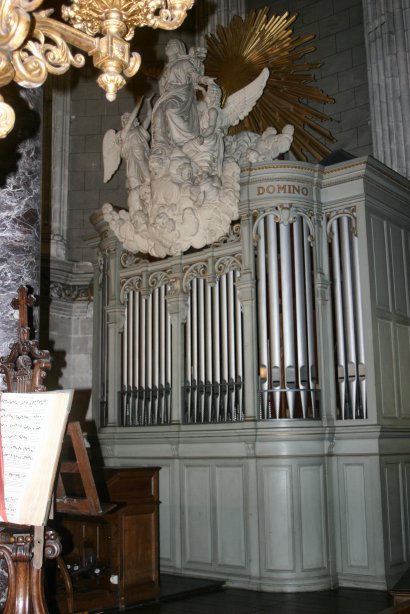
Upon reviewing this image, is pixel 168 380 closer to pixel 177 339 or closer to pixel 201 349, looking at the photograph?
pixel 177 339


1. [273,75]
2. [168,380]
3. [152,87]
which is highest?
[152,87]

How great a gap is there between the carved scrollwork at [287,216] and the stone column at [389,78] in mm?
2159

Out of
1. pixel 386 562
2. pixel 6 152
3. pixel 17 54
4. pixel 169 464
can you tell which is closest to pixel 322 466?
pixel 386 562

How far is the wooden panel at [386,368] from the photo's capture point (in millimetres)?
7328

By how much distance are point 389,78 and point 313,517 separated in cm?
575

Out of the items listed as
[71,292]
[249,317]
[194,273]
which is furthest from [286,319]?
[71,292]

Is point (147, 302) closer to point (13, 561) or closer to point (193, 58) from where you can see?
point (193, 58)

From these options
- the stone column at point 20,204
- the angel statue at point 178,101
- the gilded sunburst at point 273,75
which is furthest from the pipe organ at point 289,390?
the stone column at point 20,204

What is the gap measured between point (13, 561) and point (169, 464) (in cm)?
497

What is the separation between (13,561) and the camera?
9.96 ft

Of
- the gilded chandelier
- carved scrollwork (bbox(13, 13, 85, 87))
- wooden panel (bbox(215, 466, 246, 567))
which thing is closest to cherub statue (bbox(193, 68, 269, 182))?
wooden panel (bbox(215, 466, 246, 567))

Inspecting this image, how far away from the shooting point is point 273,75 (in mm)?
10305

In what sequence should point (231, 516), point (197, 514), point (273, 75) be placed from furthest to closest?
point (273, 75) → point (197, 514) → point (231, 516)

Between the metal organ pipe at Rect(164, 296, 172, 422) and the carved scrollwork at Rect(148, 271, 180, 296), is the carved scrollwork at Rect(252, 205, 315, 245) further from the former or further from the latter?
the metal organ pipe at Rect(164, 296, 172, 422)
